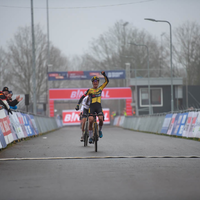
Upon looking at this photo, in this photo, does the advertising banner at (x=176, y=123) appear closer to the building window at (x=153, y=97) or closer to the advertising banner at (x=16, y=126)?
the advertising banner at (x=16, y=126)

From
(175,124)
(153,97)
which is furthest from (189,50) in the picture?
(175,124)

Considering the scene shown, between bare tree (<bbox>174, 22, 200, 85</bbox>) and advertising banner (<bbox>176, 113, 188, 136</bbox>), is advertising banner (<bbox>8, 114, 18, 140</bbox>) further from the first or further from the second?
bare tree (<bbox>174, 22, 200, 85</bbox>)

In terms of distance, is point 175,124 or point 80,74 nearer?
point 175,124

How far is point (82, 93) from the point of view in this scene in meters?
51.7

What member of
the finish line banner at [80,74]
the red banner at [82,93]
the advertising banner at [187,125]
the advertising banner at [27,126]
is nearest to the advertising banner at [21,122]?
the advertising banner at [27,126]

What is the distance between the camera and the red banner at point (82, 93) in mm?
51812

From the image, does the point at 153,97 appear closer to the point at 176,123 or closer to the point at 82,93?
the point at 82,93

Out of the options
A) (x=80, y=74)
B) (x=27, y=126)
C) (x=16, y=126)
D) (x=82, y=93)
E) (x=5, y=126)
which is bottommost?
(x=27, y=126)

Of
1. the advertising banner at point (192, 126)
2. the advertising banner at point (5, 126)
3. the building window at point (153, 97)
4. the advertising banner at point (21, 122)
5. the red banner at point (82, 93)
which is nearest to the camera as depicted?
the advertising banner at point (5, 126)

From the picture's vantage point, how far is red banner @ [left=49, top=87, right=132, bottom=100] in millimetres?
51812

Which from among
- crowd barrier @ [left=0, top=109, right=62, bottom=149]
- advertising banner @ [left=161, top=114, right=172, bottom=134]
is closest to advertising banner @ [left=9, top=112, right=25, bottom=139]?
crowd barrier @ [left=0, top=109, right=62, bottom=149]

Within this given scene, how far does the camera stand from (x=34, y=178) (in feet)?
23.4

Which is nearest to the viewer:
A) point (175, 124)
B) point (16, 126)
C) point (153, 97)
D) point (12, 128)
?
point (12, 128)

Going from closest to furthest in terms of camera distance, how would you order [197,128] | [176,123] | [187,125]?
1. [197,128]
2. [187,125]
3. [176,123]
